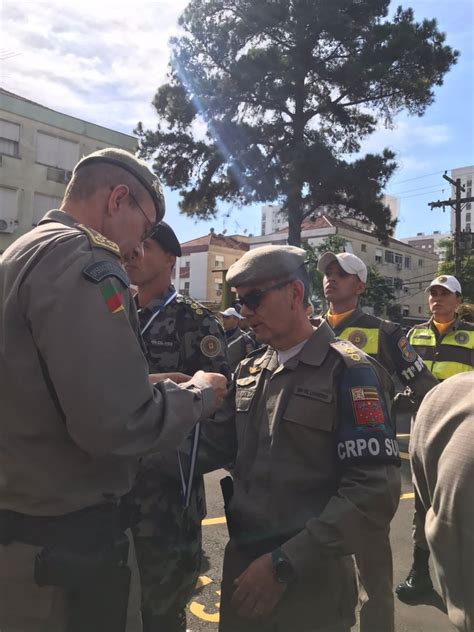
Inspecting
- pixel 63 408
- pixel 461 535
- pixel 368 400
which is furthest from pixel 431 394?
pixel 63 408

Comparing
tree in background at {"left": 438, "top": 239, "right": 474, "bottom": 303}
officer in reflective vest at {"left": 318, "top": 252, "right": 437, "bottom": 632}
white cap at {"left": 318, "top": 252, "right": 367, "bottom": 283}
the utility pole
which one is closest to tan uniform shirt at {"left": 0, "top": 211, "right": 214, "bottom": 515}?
officer in reflective vest at {"left": 318, "top": 252, "right": 437, "bottom": 632}

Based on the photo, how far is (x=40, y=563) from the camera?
1.33m

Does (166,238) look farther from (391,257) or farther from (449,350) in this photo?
(391,257)

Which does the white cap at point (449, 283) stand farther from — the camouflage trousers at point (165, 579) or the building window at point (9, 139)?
the building window at point (9, 139)

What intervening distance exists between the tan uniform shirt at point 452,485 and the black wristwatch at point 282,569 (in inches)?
22.3

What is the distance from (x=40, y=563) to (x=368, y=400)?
3.43ft

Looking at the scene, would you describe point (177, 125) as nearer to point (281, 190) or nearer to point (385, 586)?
point (281, 190)

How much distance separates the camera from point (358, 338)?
147 inches

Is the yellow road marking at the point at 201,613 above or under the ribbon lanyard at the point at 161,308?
under

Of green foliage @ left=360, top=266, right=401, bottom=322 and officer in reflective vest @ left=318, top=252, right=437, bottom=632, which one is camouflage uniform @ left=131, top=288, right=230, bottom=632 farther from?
green foliage @ left=360, top=266, right=401, bottom=322

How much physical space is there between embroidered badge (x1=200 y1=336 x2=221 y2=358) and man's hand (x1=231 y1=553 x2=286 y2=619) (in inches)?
39.3

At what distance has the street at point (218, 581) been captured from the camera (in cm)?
289

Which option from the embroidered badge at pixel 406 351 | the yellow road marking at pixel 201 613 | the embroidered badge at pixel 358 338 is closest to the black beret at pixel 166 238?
the embroidered badge at pixel 358 338

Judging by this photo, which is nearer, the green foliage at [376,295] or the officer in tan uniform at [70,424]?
the officer in tan uniform at [70,424]
